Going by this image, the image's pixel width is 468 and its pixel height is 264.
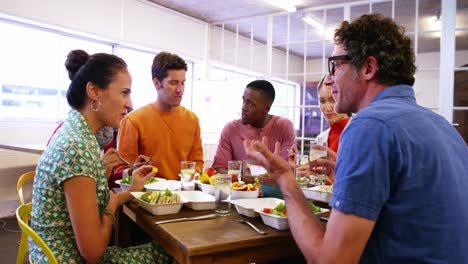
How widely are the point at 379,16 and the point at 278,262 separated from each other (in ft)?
4.44

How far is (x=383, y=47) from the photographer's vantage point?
3.26ft

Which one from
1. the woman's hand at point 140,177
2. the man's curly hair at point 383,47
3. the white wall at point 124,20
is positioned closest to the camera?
the man's curly hair at point 383,47

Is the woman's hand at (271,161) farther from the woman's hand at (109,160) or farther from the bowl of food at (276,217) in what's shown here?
the woman's hand at (109,160)

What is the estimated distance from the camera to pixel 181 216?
4.31 feet

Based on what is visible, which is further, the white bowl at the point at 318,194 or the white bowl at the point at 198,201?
the white bowl at the point at 318,194

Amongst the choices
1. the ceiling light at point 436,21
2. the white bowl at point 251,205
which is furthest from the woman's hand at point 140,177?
the ceiling light at point 436,21

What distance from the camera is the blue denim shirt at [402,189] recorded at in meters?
0.82

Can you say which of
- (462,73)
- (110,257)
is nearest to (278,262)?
(110,257)

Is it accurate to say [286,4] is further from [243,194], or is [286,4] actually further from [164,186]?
[243,194]

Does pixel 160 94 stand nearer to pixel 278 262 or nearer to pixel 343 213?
pixel 278 262

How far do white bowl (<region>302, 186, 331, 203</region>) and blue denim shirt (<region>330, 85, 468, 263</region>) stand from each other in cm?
67

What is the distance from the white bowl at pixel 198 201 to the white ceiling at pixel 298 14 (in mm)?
4144

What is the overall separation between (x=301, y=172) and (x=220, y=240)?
757 mm

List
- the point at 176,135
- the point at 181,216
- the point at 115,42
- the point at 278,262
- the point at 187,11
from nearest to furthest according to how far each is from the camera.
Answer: the point at 181,216 → the point at 278,262 → the point at 176,135 → the point at 115,42 → the point at 187,11
